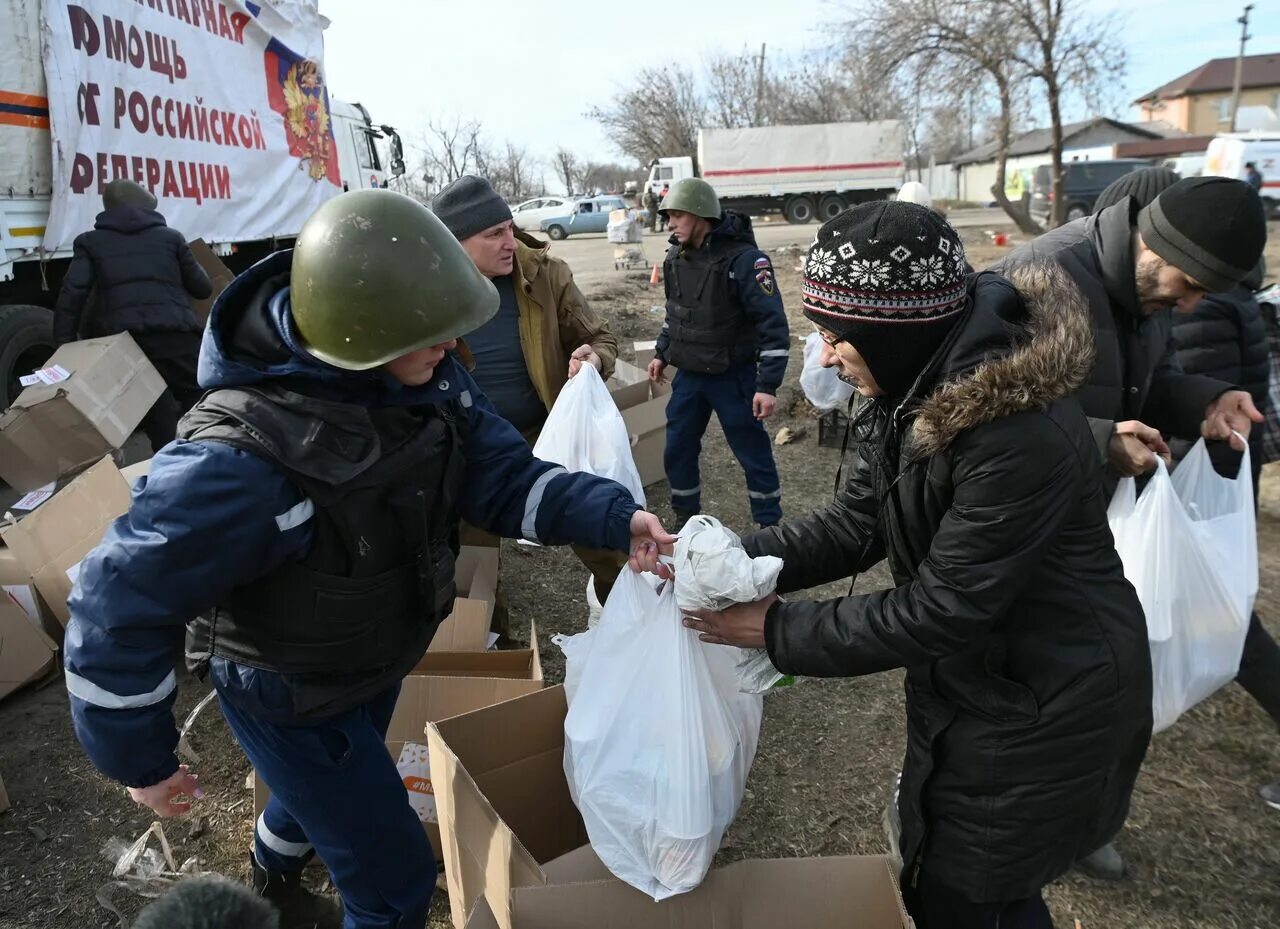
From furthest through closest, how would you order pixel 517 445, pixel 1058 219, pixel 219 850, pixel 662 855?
pixel 1058 219 < pixel 219 850 < pixel 517 445 < pixel 662 855

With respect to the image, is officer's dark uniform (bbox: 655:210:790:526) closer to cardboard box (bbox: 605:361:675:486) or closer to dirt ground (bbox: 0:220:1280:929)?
cardboard box (bbox: 605:361:675:486)

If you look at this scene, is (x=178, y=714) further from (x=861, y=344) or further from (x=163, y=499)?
(x=861, y=344)

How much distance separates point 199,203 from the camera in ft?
23.0

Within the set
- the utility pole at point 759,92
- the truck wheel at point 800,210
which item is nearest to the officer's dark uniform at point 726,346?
the truck wheel at point 800,210

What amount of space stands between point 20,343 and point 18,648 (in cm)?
296

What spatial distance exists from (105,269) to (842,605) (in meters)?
4.99

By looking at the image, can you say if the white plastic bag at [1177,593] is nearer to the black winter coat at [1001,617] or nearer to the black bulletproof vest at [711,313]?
the black winter coat at [1001,617]

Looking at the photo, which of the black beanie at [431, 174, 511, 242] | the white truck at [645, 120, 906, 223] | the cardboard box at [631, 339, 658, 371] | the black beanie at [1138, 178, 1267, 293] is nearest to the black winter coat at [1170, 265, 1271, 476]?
the black beanie at [1138, 178, 1267, 293]

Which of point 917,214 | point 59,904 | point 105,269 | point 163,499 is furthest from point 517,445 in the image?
point 105,269

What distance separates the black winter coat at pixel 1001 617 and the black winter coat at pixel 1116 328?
0.74 meters

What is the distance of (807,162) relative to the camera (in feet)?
97.0

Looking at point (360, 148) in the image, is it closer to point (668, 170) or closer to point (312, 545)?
point (312, 545)

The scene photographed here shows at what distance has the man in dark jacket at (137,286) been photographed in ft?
15.8

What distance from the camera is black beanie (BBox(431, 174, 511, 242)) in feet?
9.72
